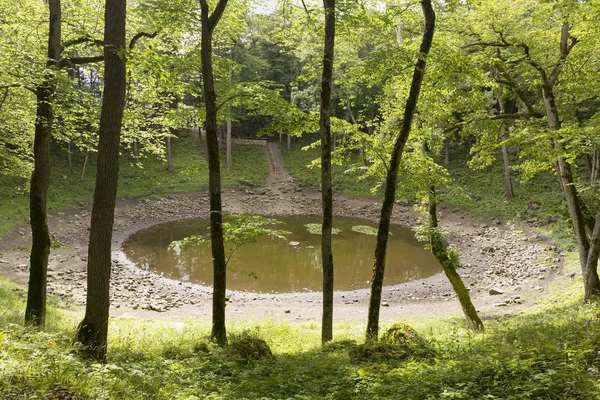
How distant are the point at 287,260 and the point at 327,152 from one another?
44.5 feet

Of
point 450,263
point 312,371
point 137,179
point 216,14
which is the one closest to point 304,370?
point 312,371

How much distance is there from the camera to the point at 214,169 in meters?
8.30

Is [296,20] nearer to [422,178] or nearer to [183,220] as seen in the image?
[422,178]

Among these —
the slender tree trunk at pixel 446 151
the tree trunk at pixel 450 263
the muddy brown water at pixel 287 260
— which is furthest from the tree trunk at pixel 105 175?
the slender tree trunk at pixel 446 151

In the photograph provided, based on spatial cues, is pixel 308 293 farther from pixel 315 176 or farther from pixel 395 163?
pixel 315 176

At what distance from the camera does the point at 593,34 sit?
30.8ft

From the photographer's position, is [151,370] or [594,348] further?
[151,370]

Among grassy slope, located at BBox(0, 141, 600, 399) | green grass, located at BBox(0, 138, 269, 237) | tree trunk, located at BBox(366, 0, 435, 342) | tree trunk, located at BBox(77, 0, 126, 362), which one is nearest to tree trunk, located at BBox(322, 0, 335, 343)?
tree trunk, located at BBox(366, 0, 435, 342)

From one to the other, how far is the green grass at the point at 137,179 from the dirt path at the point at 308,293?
192 centimetres

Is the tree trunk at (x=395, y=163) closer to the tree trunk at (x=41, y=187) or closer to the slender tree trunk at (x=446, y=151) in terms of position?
the tree trunk at (x=41, y=187)

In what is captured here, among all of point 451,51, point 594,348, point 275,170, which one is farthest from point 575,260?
point 275,170

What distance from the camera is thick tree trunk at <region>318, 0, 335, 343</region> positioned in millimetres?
8336

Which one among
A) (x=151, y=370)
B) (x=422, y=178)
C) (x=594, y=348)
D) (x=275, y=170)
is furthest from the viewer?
(x=275, y=170)

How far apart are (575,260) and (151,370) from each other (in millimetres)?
18483
